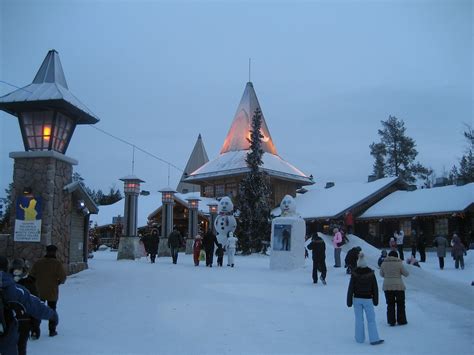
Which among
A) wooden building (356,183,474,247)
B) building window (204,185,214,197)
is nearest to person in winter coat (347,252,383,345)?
wooden building (356,183,474,247)

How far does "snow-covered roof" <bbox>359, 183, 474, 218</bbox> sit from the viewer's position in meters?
25.9

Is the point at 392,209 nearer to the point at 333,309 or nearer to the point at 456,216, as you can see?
the point at 456,216

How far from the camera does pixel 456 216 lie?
25844 mm

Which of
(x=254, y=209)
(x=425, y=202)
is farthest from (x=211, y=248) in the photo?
(x=425, y=202)

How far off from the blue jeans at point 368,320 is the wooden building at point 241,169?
27085 mm

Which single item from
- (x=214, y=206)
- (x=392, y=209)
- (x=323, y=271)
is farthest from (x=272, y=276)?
(x=392, y=209)

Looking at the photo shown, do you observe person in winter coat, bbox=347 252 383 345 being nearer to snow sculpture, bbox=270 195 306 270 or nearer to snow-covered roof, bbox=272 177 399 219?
snow sculpture, bbox=270 195 306 270

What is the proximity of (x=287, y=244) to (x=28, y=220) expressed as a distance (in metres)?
7.98

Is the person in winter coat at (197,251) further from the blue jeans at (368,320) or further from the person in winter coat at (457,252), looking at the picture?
the blue jeans at (368,320)

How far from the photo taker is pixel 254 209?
2488 centimetres

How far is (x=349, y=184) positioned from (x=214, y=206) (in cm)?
1222

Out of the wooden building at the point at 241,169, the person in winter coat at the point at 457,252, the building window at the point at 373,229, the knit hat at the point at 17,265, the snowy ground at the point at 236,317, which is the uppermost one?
the wooden building at the point at 241,169

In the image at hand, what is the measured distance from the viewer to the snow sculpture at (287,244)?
1574cm

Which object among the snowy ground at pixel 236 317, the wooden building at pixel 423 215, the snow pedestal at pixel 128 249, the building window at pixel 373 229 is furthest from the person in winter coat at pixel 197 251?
the building window at pixel 373 229
